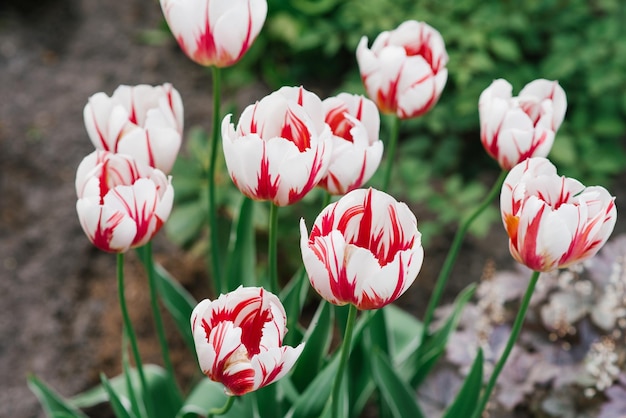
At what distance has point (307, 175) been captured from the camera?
0.90 m

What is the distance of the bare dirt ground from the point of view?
6.52ft

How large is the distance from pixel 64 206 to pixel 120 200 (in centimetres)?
142

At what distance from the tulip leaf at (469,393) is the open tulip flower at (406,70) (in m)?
0.37

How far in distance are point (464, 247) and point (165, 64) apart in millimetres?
1157

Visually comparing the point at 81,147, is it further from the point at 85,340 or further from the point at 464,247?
the point at 464,247

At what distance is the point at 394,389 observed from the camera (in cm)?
130

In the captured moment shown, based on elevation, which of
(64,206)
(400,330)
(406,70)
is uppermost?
(406,70)

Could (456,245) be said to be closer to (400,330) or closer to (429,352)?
(429,352)

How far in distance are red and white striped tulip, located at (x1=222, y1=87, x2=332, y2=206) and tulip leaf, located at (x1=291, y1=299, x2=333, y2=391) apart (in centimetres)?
37

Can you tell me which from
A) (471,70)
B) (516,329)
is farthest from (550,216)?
(471,70)

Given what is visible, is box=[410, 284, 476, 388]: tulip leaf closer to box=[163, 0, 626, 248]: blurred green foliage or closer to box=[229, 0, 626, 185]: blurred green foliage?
box=[163, 0, 626, 248]: blurred green foliage

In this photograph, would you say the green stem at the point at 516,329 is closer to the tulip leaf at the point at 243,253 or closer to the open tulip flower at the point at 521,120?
the open tulip flower at the point at 521,120

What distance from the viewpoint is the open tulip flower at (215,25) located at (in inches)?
40.5

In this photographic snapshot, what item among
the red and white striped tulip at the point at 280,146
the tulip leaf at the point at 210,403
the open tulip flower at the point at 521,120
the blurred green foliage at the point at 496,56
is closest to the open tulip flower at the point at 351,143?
the red and white striped tulip at the point at 280,146
